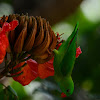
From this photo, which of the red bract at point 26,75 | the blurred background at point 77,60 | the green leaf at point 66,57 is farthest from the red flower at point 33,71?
the blurred background at point 77,60

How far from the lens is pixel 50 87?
1932 mm

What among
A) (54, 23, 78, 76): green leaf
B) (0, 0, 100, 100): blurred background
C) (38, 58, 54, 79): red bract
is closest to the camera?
(54, 23, 78, 76): green leaf

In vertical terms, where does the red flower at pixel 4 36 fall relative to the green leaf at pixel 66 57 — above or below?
above

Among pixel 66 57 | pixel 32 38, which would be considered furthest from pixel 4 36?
pixel 66 57

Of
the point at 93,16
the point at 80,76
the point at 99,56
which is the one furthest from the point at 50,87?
the point at 93,16

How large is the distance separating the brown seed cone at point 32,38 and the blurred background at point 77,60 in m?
1.09

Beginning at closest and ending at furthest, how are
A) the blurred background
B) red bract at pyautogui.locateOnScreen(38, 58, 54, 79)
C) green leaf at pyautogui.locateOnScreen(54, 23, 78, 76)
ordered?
green leaf at pyautogui.locateOnScreen(54, 23, 78, 76) → red bract at pyautogui.locateOnScreen(38, 58, 54, 79) → the blurred background

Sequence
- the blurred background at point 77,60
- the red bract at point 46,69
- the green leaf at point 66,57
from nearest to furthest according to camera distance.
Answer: the green leaf at point 66,57
the red bract at point 46,69
the blurred background at point 77,60

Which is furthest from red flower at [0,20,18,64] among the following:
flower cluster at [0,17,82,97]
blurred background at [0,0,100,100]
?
blurred background at [0,0,100,100]

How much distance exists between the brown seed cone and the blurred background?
3.57 feet

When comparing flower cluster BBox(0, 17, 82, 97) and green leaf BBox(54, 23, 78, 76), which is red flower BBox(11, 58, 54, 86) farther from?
green leaf BBox(54, 23, 78, 76)

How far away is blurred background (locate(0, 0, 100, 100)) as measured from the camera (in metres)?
1.98

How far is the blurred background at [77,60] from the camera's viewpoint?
198cm

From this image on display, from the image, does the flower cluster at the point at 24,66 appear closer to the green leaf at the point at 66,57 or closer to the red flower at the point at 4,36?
the red flower at the point at 4,36
